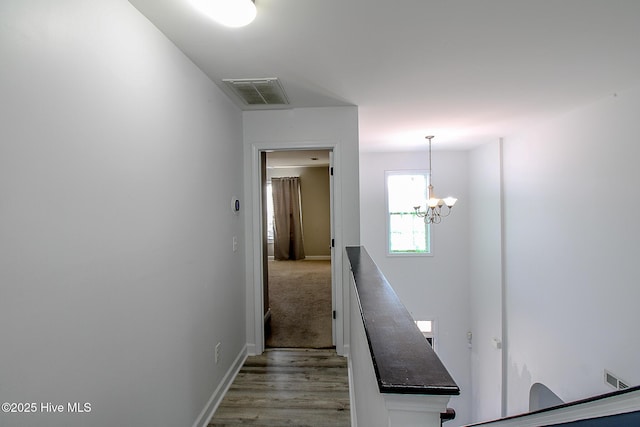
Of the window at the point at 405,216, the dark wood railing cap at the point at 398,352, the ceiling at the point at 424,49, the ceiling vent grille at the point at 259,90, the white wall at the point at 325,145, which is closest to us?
the dark wood railing cap at the point at 398,352

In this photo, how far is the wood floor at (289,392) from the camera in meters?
1.85

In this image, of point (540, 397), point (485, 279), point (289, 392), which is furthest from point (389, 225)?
point (289, 392)

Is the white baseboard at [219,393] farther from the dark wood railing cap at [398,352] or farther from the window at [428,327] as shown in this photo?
the window at [428,327]

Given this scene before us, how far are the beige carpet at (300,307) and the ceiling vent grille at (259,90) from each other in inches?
93.4

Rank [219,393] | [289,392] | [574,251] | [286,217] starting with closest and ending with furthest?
[219,393]
[289,392]
[574,251]
[286,217]

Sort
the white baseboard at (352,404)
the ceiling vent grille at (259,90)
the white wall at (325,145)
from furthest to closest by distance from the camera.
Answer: the white wall at (325,145) < the ceiling vent grille at (259,90) < the white baseboard at (352,404)

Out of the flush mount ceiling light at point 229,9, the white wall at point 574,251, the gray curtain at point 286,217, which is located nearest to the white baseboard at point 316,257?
the gray curtain at point 286,217

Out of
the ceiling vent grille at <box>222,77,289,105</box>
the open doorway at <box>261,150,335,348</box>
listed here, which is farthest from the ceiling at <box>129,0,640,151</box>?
the open doorway at <box>261,150,335,348</box>

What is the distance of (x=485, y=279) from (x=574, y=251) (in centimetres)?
197

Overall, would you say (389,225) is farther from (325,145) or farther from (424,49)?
(424,49)

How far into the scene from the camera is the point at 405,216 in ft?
18.1

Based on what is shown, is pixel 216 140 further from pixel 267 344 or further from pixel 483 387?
pixel 483 387

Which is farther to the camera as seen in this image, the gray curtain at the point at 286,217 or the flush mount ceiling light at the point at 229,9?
the gray curtain at the point at 286,217

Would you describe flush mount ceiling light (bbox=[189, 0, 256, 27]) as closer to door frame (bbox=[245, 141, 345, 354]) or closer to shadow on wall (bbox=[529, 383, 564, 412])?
door frame (bbox=[245, 141, 345, 354])
